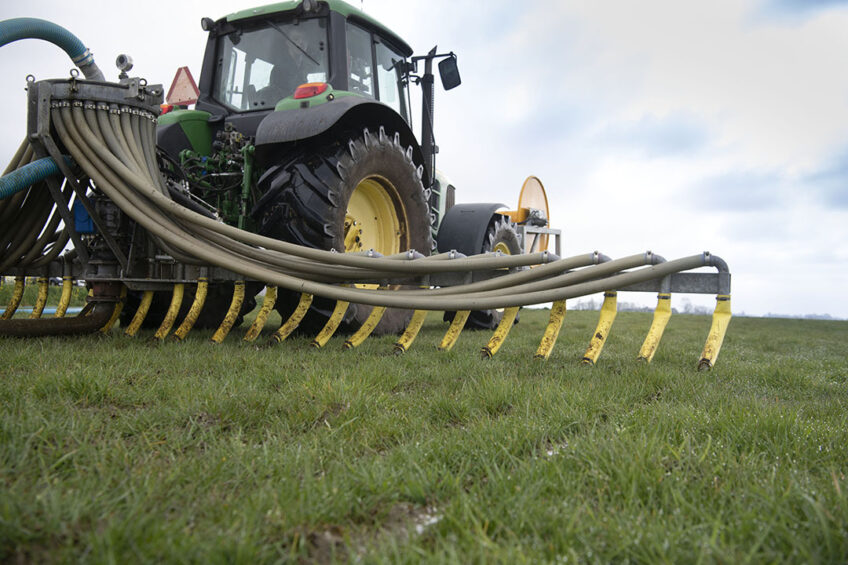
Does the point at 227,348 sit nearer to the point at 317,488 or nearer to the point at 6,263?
the point at 6,263

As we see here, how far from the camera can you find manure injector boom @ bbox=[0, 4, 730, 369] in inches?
112

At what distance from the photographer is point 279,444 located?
4.74 ft

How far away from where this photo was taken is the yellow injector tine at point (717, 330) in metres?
A: 2.64

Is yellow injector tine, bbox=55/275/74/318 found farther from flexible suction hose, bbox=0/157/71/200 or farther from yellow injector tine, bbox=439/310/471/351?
yellow injector tine, bbox=439/310/471/351

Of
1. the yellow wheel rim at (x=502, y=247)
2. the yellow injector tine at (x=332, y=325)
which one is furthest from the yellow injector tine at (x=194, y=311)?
the yellow wheel rim at (x=502, y=247)

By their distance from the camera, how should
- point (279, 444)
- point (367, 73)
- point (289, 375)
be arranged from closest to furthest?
point (279, 444) → point (289, 375) → point (367, 73)

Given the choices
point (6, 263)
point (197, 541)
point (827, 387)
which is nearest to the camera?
point (197, 541)

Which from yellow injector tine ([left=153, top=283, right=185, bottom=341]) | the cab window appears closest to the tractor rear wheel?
yellow injector tine ([left=153, top=283, right=185, bottom=341])

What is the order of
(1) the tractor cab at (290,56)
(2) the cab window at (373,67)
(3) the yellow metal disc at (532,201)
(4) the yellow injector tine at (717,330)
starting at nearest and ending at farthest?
(4) the yellow injector tine at (717,330) < (1) the tractor cab at (290,56) < (2) the cab window at (373,67) < (3) the yellow metal disc at (532,201)

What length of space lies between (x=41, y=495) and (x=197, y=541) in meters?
0.34

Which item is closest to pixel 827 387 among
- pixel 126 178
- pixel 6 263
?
pixel 126 178

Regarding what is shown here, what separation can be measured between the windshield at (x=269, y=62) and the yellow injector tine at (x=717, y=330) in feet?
9.66

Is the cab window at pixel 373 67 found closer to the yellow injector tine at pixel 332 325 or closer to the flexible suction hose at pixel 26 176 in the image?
the yellow injector tine at pixel 332 325

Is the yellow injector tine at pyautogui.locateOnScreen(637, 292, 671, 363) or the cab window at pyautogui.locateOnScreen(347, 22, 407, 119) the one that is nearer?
the yellow injector tine at pyautogui.locateOnScreen(637, 292, 671, 363)
